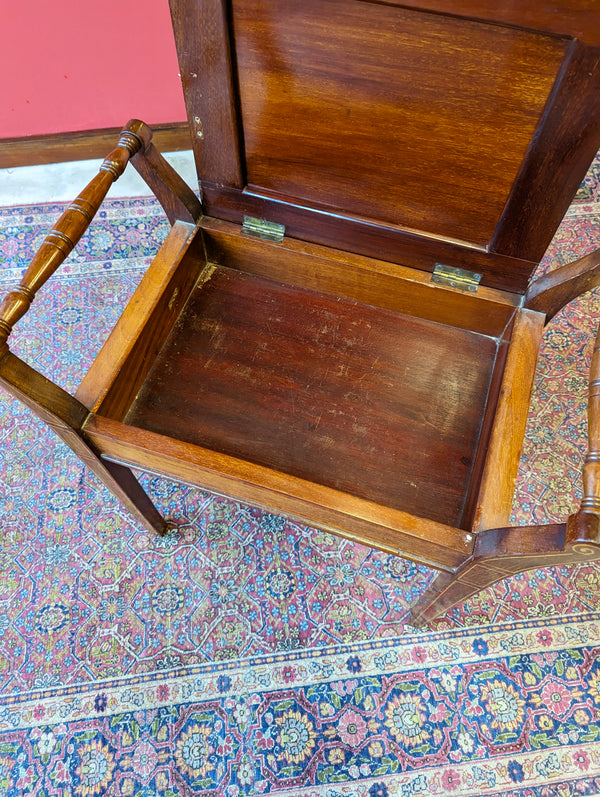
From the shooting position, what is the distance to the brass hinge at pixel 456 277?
99 cm

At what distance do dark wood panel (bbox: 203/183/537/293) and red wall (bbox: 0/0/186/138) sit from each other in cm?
101

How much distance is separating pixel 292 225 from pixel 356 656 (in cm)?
102

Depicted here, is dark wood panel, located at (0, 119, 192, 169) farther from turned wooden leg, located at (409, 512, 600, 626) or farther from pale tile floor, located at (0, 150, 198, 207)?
turned wooden leg, located at (409, 512, 600, 626)

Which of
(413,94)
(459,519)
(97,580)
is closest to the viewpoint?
(413,94)

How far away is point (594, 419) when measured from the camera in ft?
2.31

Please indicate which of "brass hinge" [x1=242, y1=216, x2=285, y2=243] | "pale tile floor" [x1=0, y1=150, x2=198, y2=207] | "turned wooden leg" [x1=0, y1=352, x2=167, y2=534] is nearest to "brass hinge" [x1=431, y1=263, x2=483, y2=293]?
"brass hinge" [x1=242, y1=216, x2=285, y2=243]

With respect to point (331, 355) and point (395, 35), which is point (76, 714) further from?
point (395, 35)

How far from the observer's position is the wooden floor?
101 centimetres

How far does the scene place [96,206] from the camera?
0.88 metres

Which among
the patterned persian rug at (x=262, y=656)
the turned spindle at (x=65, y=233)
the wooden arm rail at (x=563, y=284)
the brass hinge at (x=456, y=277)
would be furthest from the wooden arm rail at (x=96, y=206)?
the patterned persian rug at (x=262, y=656)

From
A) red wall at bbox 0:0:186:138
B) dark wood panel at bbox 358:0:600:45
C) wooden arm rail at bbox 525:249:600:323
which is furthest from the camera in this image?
red wall at bbox 0:0:186:138

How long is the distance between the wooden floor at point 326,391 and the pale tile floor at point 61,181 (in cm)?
99

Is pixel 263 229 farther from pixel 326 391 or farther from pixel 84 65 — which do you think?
pixel 84 65

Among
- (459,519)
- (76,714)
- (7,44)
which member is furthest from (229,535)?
(7,44)
